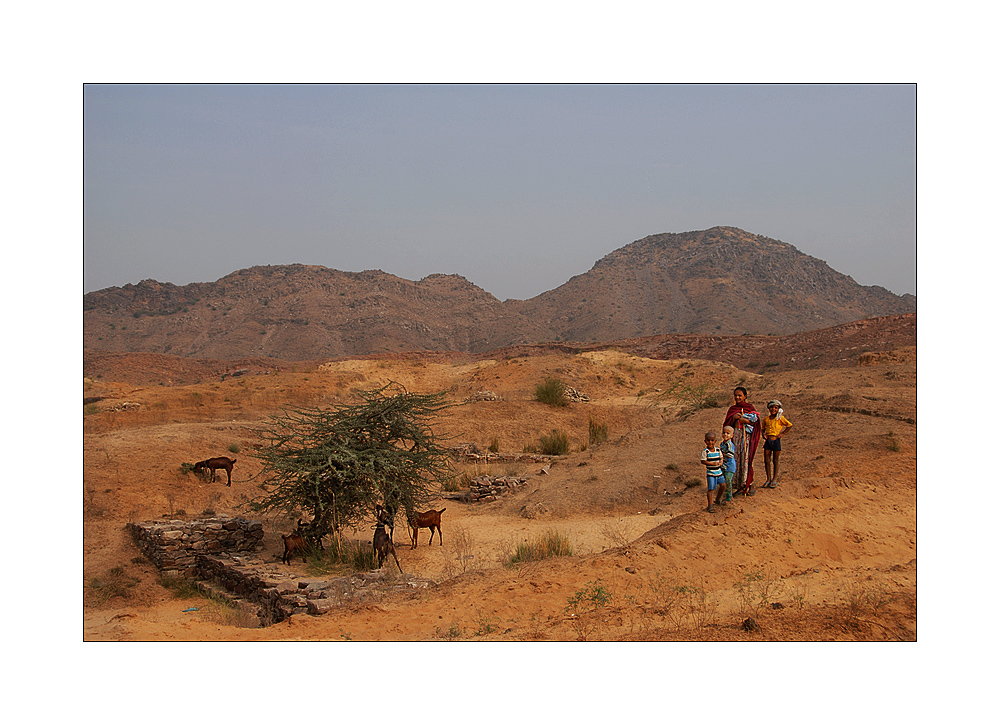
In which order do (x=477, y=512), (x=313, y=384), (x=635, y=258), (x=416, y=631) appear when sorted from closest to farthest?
(x=416, y=631) → (x=477, y=512) → (x=313, y=384) → (x=635, y=258)

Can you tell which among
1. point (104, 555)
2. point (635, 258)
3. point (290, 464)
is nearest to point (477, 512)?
point (290, 464)

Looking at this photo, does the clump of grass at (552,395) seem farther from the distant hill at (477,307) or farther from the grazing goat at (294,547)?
the distant hill at (477,307)

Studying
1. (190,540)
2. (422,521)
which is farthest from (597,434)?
(190,540)

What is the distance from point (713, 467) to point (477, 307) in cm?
10074

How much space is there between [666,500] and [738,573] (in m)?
6.13

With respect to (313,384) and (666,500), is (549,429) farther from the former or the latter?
(313,384)

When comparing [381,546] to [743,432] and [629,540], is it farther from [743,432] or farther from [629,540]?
[743,432]

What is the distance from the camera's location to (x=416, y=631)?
6922 mm

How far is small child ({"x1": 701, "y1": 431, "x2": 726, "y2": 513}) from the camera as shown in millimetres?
8672

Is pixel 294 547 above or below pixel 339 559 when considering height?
above

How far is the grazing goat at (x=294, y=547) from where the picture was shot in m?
10.4

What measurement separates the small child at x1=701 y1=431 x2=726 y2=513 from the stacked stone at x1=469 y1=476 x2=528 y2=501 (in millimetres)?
7847

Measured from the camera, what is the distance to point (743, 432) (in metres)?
9.00

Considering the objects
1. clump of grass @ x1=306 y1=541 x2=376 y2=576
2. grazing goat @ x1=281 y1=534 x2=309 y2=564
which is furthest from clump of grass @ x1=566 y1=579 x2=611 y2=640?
grazing goat @ x1=281 y1=534 x2=309 y2=564
